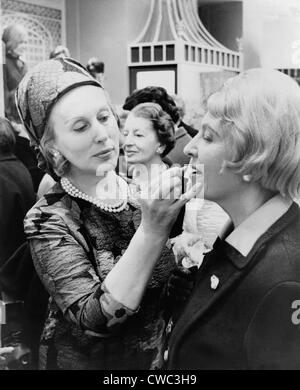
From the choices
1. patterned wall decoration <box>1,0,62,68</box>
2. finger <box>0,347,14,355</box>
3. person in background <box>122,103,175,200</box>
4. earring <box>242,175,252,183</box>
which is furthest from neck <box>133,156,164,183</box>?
finger <box>0,347,14,355</box>

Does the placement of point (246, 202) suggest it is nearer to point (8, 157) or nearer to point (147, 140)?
point (147, 140)

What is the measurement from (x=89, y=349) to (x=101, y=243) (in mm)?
204

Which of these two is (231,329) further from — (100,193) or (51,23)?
(51,23)

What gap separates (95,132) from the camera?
90 centimetres

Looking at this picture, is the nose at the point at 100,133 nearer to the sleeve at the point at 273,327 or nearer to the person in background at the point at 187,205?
the person in background at the point at 187,205

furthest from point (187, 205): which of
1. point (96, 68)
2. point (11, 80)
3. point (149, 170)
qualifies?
point (11, 80)

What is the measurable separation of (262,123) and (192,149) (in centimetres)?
15

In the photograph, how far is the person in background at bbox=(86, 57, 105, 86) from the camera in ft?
3.29

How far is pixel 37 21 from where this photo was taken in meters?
1.03

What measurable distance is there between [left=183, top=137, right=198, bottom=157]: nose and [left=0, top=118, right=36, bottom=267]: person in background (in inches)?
13.2

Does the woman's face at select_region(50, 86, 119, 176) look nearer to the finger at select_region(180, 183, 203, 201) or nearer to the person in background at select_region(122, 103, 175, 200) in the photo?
the person in background at select_region(122, 103, 175, 200)

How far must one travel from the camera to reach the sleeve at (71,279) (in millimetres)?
836

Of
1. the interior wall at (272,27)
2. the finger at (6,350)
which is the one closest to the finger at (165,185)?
the interior wall at (272,27)

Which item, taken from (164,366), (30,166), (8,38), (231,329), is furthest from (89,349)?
(8,38)
